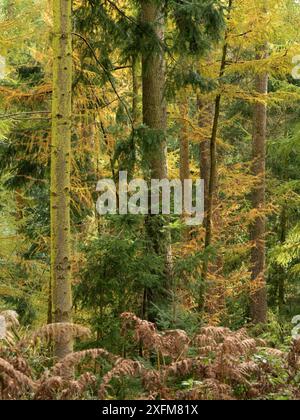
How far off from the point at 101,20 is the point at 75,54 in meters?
0.65

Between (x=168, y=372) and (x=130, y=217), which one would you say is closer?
(x=168, y=372)

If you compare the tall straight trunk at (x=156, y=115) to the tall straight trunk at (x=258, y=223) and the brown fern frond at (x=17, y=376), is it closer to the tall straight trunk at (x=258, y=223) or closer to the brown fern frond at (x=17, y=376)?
the brown fern frond at (x=17, y=376)

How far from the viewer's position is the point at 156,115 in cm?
880

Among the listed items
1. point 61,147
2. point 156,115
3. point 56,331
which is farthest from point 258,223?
point 56,331

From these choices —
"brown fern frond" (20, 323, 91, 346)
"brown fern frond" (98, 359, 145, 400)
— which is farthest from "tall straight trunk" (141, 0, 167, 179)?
"brown fern frond" (98, 359, 145, 400)

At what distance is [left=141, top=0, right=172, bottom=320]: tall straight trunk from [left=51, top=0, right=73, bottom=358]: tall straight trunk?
1889 mm

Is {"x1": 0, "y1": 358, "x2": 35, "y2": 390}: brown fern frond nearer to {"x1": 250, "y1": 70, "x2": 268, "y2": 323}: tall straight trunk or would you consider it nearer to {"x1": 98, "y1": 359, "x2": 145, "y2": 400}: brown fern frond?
{"x1": 98, "y1": 359, "x2": 145, "y2": 400}: brown fern frond

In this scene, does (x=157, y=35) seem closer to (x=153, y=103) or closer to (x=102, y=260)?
(x=153, y=103)

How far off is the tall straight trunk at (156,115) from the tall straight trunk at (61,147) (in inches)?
74.4

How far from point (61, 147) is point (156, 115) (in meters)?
2.83

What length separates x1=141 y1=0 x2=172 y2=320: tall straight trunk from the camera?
803 cm

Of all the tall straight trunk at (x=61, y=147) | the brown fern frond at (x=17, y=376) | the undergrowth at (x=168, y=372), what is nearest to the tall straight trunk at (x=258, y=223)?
the undergrowth at (x=168, y=372)

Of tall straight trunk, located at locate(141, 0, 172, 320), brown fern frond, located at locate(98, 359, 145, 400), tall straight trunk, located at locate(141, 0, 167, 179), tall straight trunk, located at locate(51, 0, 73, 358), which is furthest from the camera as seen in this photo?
tall straight trunk, located at locate(141, 0, 167, 179)

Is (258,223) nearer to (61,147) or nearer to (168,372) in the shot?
(61,147)
